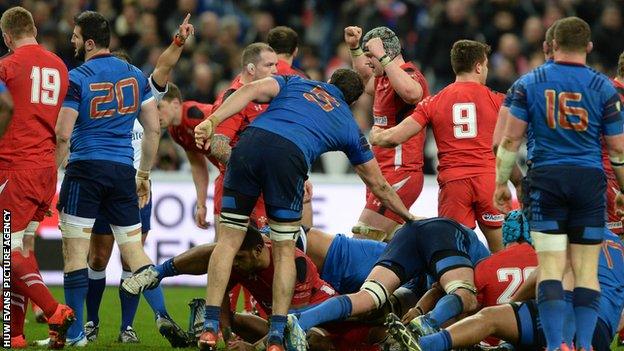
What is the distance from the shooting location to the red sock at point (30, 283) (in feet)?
29.0

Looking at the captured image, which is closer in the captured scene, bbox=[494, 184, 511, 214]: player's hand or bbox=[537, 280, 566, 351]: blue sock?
bbox=[537, 280, 566, 351]: blue sock

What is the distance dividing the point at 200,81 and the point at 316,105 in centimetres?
950

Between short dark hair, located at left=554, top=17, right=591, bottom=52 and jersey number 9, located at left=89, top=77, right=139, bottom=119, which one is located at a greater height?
short dark hair, located at left=554, top=17, right=591, bottom=52

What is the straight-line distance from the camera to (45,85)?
30.1ft

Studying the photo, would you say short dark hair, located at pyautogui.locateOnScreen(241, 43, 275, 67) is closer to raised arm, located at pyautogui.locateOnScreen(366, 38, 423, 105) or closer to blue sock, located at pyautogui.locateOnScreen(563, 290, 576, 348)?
raised arm, located at pyautogui.locateOnScreen(366, 38, 423, 105)

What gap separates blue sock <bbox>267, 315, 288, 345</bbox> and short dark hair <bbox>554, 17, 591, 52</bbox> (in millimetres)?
2587

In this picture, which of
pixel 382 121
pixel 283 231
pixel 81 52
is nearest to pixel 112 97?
pixel 81 52

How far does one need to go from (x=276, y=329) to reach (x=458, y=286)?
4.33 ft

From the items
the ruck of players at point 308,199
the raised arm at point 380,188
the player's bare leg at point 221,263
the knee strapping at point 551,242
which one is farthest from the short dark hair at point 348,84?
the knee strapping at point 551,242

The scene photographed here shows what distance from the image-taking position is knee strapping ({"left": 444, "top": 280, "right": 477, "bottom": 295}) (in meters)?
8.55

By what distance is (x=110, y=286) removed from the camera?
15.4 meters

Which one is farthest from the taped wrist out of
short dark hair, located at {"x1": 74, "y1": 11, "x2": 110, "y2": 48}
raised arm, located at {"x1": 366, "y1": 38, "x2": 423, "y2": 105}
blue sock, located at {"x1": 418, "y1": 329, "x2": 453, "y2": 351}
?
short dark hair, located at {"x1": 74, "y1": 11, "x2": 110, "y2": 48}

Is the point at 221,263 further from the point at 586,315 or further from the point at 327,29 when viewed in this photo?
the point at 327,29

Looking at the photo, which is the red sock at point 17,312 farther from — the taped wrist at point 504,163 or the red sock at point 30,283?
the taped wrist at point 504,163
